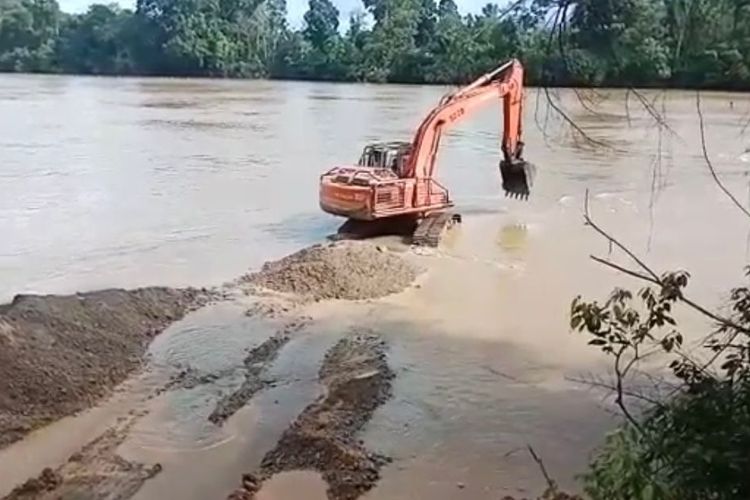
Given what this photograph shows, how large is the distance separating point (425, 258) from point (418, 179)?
1321 millimetres

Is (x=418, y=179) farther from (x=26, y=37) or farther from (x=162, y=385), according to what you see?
(x=26, y=37)

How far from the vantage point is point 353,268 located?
12.3 m

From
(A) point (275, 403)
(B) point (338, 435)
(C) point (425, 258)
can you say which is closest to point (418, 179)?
(C) point (425, 258)

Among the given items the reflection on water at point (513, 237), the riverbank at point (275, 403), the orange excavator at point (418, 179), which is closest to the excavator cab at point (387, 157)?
the orange excavator at point (418, 179)

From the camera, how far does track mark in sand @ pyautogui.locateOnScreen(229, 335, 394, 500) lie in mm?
6438

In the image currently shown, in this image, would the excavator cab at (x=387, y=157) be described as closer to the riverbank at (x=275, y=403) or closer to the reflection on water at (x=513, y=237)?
the reflection on water at (x=513, y=237)

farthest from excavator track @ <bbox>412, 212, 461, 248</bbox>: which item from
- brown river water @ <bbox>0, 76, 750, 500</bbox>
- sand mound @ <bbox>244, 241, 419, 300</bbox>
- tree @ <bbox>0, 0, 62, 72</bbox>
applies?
tree @ <bbox>0, 0, 62, 72</bbox>

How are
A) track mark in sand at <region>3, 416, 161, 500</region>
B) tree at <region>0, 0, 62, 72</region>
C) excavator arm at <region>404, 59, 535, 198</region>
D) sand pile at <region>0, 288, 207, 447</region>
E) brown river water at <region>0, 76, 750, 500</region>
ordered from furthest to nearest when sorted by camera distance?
tree at <region>0, 0, 62, 72</region>, excavator arm at <region>404, 59, 535, 198</region>, sand pile at <region>0, 288, 207, 447</region>, brown river water at <region>0, 76, 750, 500</region>, track mark in sand at <region>3, 416, 161, 500</region>

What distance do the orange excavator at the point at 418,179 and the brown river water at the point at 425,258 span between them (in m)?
0.47

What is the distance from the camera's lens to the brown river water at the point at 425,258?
705cm

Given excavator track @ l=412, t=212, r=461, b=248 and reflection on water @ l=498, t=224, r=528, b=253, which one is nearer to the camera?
excavator track @ l=412, t=212, r=461, b=248

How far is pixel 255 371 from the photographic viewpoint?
891 cm

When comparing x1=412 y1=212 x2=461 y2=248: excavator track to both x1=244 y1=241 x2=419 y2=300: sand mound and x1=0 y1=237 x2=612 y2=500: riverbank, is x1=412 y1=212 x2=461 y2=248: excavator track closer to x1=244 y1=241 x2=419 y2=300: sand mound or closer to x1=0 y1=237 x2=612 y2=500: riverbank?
x1=244 y1=241 x2=419 y2=300: sand mound

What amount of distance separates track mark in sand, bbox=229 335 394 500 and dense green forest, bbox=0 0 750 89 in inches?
108
